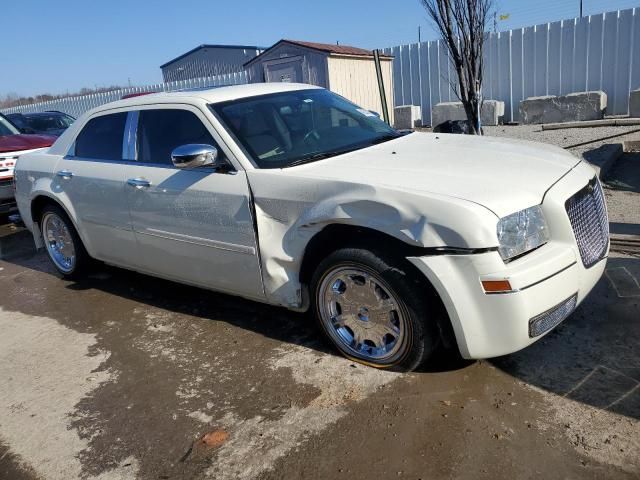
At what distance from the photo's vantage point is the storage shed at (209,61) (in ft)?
92.5

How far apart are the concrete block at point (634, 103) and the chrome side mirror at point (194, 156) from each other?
1118 centimetres

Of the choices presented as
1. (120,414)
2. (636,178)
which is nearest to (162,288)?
(120,414)

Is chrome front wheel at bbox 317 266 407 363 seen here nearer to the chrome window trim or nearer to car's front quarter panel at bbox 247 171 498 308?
car's front quarter panel at bbox 247 171 498 308

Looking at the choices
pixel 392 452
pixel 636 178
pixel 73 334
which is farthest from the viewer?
pixel 636 178

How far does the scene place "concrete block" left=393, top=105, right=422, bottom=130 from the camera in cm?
1512

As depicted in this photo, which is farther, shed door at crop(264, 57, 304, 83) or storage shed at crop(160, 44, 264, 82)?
storage shed at crop(160, 44, 264, 82)

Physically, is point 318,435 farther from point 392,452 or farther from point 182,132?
point 182,132

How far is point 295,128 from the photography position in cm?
418

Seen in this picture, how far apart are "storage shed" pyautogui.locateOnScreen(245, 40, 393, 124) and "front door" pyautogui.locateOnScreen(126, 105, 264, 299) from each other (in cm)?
872

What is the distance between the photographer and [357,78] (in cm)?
1368

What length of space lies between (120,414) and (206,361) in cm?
69

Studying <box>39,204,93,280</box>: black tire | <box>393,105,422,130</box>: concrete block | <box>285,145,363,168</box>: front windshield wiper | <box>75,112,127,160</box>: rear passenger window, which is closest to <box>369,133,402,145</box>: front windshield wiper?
<box>285,145,363,168</box>: front windshield wiper

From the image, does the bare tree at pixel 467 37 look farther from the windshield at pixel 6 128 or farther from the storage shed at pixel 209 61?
the storage shed at pixel 209 61

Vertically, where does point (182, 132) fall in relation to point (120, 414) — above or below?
above
